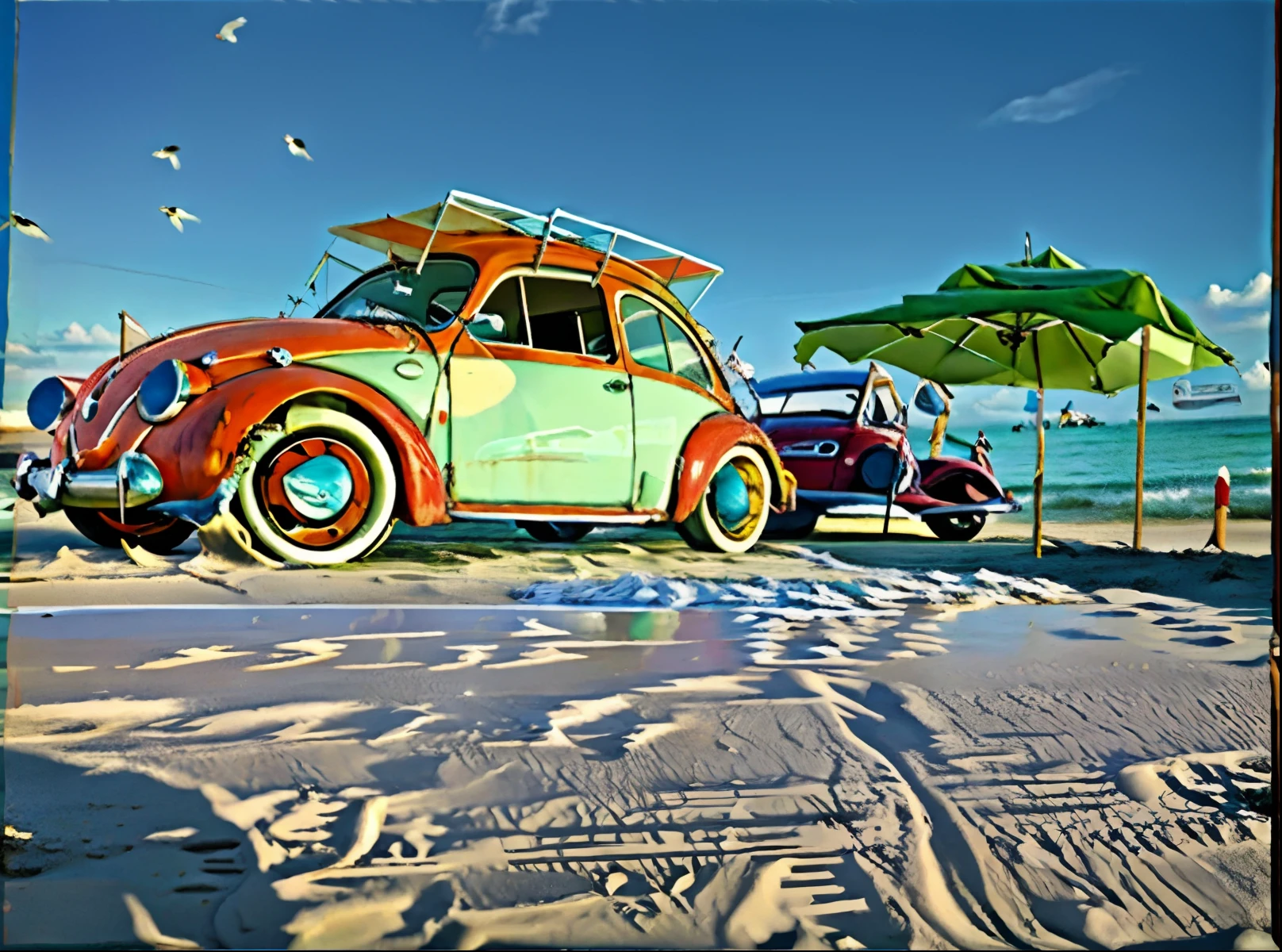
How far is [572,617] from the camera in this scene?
2.32m

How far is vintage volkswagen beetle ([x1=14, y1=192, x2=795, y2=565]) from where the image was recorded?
1.94 metres

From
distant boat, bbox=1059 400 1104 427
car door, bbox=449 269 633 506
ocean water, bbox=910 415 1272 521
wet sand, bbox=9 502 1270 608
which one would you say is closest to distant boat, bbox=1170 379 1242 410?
ocean water, bbox=910 415 1272 521

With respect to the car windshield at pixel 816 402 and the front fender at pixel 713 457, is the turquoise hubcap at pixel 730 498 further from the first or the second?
the car windshield at pixel 816 402

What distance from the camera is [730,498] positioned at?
3195 mm

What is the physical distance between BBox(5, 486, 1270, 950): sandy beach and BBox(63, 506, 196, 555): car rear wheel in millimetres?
57

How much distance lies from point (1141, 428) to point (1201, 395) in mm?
390

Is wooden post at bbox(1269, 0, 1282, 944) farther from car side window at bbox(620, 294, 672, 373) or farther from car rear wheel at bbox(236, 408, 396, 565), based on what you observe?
car side window at bbox(620, 294, 672, 373)

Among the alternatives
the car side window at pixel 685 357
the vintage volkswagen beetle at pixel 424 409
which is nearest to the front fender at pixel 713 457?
the vintage volkswagen beetle at pixel 424 409

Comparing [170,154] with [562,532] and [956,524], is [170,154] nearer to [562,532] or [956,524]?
[562,532]

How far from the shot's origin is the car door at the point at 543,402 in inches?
90.7

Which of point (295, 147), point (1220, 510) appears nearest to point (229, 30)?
point (295, 147)

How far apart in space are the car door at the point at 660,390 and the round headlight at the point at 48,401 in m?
1.44

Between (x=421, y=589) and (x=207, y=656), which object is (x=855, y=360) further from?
(x=207, y=656)

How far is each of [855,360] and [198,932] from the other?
12.2ft
